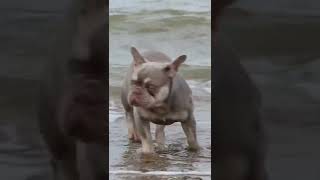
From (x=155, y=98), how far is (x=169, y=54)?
0.10 m

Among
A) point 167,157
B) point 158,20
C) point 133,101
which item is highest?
point 158,20

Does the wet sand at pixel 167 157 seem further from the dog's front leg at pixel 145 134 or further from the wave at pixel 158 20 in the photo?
the wave at pixel 158 20

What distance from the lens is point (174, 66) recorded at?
1.69 m

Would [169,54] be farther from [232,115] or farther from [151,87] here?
[232,115]

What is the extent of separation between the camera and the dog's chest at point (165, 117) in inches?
67.0

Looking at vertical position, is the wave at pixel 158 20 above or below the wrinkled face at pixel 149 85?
above

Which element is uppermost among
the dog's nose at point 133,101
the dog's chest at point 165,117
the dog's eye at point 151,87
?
the dog's eye at point 151,87

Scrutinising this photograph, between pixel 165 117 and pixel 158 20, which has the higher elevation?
pixel 158 20

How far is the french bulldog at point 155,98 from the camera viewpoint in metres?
1.68

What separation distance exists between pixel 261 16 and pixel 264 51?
0.07 m

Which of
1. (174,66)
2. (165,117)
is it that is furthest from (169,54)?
(165,117)

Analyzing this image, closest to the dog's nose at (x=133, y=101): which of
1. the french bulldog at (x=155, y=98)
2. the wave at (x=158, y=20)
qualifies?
the french bulldog at (x=155, y=98)

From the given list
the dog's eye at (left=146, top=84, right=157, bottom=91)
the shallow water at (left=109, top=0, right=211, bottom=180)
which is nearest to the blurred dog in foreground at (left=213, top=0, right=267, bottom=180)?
the shallow water at (left=109, top=0, right=211, bottom=180)

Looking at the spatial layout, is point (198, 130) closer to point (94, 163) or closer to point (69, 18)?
point (94, 163)
